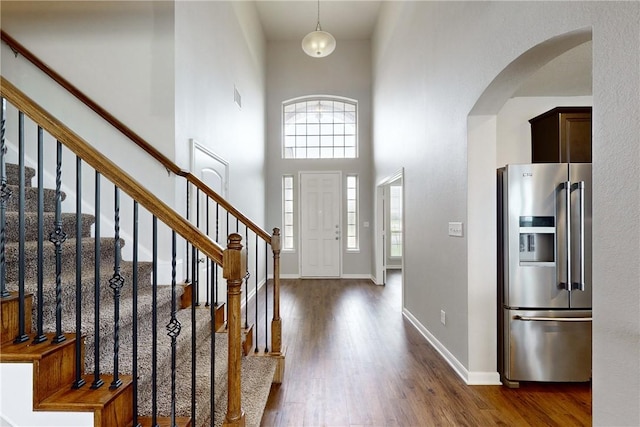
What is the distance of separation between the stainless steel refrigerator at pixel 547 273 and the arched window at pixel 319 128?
5048 mm

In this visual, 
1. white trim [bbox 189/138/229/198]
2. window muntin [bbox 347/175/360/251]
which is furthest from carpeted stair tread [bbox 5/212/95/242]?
window muntin [bbox 347/175/360/251]

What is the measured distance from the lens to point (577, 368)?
254cm

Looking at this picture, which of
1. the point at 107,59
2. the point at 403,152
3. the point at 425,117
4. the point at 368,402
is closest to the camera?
the point at 368,402

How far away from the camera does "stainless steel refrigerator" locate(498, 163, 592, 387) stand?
8.26 ft

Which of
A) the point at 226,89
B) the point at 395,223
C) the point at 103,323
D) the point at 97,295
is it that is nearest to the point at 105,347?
the point at 103,323

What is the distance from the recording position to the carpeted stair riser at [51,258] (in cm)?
177

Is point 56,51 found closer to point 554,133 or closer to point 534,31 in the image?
point 534,31

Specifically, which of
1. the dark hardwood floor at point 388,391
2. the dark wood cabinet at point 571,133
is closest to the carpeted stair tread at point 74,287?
the dark hardwood floor at point 388,391

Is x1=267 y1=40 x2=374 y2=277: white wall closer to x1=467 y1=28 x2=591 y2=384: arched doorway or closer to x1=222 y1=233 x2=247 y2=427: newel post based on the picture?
x1=467 y1=28 x2=591 y2=384: arched doorway

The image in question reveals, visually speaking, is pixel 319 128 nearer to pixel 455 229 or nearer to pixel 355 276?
pixel 355 276

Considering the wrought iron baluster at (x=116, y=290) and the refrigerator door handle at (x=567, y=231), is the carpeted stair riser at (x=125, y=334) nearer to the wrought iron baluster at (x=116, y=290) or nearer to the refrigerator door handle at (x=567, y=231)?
the wrought iron baluster at (x=116, y=290)

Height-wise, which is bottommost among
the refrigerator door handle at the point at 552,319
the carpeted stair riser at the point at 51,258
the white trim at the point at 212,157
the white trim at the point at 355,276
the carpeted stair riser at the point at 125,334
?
the white trim at the point at 355,276

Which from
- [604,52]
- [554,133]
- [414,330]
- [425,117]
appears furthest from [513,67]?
[414,330]

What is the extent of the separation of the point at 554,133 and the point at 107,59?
12.7ft
